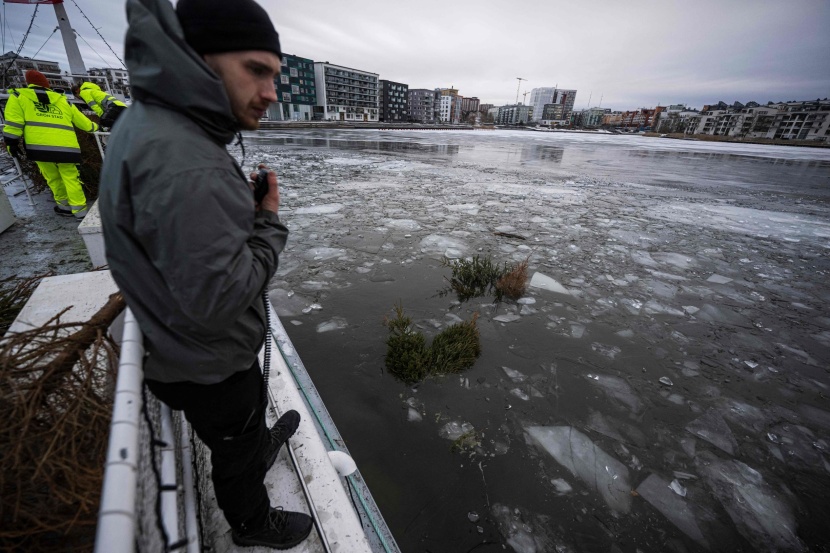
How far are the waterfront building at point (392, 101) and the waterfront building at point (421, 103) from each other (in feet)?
29.6

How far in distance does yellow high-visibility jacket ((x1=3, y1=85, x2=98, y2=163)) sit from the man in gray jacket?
5884 mm

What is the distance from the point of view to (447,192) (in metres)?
8.79

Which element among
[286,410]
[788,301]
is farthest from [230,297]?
[788,301]

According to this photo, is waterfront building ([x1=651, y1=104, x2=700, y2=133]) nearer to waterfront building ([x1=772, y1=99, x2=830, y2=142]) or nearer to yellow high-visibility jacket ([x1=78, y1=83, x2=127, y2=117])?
waterfront building ([x1=772, y1=99, x2=830, y2=142])

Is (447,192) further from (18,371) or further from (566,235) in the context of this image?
(18,371)

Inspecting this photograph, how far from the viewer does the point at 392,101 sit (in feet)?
313

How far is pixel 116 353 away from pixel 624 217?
324 inches

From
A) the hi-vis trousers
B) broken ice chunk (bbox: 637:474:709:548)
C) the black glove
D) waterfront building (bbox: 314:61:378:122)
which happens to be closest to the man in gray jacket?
broken ice chunk (bbox: 637:474:709:548)

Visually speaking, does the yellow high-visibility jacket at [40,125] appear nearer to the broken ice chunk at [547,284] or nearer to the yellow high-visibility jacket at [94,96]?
the yellow high-visibility jacket at [94,96]

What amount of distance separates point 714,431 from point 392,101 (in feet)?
346

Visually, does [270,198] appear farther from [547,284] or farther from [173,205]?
[547,284]

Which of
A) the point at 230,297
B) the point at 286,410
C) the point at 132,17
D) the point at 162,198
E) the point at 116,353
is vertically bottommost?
the point at 286,410

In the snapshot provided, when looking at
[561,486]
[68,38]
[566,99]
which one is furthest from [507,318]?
[566,99]

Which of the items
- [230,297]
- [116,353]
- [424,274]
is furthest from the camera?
[424,274]
